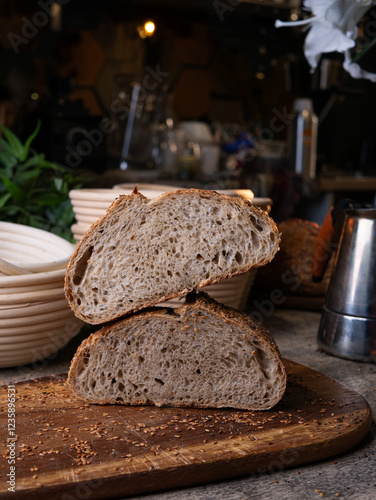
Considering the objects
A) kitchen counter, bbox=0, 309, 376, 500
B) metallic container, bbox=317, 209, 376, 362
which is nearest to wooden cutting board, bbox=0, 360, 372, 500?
kitchen counter, bbox=0, 309, 376, 500

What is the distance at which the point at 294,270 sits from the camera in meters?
1.70

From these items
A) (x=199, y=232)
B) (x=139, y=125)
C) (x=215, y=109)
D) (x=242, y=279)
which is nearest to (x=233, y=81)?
(x=215, y=109)

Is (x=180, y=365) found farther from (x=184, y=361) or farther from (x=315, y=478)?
(x=315, y=478)

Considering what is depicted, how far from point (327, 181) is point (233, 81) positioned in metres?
1.32

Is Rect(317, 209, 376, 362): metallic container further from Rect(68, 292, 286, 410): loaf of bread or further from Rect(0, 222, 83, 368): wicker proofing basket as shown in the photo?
Rect(0, 222, 83, 368): wicker proofing basket

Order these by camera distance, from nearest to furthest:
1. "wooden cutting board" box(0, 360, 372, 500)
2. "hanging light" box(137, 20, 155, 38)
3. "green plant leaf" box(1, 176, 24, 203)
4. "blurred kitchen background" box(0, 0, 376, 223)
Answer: "wooden cutting board" box(0, 360, 372, 500)
"green plant leaf" box(1, 176, 24, 203)
"blurred kitchen background" box(0, 0, 376, 223)
"hanging light" box(137, 20, 155, 38)

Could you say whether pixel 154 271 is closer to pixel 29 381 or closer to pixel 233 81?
pixel 29 381

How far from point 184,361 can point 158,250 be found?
0.21 meters

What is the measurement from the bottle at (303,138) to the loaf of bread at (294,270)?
2176mm

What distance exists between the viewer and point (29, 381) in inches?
44.5

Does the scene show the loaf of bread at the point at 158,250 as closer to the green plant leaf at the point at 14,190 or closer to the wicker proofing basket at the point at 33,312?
the wicker proofing basket at the point at 33,312

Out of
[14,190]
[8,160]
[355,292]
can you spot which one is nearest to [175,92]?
[8,160]

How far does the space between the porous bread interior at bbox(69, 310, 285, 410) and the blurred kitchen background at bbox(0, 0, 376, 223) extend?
1853 mm

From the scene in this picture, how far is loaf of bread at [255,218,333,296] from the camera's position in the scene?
1687 mm
